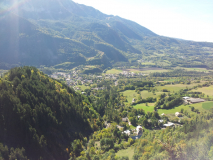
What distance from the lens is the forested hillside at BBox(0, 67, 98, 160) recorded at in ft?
128

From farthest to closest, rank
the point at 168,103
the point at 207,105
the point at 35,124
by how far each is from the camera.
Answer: the point at 168,103, the point at 207,105, the point at 35,124

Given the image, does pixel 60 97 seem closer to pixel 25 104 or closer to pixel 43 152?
pixel 25 104

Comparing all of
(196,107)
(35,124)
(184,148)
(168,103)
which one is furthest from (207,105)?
(35,124)

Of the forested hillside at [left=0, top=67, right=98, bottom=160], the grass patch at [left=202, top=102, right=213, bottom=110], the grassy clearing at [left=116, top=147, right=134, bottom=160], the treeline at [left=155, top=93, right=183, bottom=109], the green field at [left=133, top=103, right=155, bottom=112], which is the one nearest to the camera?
the forested hillside at [left=0, top=67, right=98, bottom=160]

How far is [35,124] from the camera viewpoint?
151ft

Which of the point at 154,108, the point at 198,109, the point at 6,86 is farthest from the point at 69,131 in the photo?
the point at 198,109

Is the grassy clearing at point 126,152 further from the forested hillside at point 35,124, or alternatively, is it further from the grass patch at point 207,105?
the grass patch at point 207,105

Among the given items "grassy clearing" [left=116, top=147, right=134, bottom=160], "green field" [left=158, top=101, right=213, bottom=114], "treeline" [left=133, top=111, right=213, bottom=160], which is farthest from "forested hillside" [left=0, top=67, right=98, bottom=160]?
"green field" [left=158, top=101, right=213, bottom=114]

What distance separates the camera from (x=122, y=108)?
9981 centimetres

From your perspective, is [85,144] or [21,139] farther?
[85,144]

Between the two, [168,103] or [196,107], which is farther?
[168,103]

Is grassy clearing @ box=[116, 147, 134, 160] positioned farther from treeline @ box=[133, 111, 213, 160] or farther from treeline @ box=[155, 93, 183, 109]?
treeline @ box=[155, 93, 183, 109]

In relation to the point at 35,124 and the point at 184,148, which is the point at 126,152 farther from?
the point at 35,124

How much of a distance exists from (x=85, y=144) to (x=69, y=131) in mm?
10421
